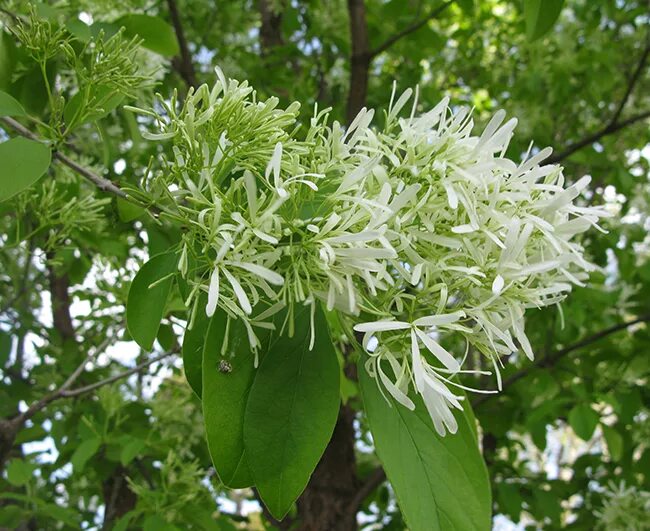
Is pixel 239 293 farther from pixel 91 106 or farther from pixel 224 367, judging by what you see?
pixel 91 106

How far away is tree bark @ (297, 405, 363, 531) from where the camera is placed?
231 cm

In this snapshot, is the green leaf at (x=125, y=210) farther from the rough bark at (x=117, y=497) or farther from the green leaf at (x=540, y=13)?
the rough bark at (x=117, y=497)

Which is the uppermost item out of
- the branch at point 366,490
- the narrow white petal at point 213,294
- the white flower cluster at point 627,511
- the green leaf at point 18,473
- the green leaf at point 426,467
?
the green leaf at point 18,473

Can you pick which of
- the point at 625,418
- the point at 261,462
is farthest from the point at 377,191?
the point at 625,418

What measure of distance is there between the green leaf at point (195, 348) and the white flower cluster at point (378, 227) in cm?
6

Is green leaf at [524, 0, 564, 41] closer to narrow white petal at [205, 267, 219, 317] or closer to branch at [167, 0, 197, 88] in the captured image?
narrow white petal at [205, 267, 219, 317]

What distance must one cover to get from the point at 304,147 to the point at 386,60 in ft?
9.79

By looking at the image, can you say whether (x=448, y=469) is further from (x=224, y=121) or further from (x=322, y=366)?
(x=224, y=121)

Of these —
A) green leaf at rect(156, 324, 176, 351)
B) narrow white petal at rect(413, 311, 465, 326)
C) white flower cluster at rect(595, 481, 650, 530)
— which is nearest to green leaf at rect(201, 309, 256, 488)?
narrow white petal at rect(413, 311, 465, 326)

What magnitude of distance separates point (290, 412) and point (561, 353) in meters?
1.60

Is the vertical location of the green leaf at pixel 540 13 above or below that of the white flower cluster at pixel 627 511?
above

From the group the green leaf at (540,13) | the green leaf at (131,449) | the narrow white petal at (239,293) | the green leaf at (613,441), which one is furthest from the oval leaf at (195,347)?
the green leaf at (613,441)

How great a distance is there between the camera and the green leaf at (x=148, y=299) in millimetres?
847

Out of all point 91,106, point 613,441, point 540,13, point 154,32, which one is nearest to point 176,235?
point 154,32
